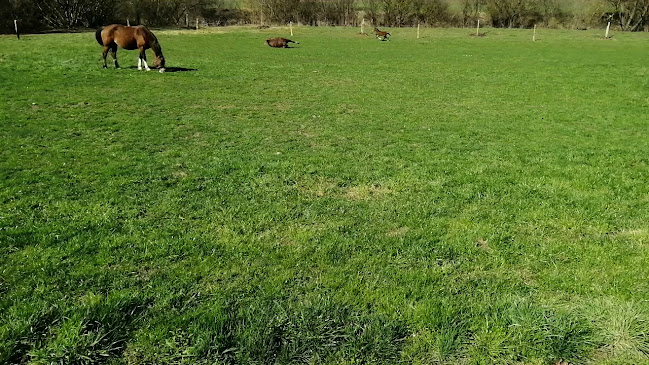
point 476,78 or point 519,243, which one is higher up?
point 476,78

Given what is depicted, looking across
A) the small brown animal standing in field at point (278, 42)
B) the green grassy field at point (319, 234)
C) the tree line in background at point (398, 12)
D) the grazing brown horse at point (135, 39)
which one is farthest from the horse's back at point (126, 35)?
the tree line in background at point (398, 12)

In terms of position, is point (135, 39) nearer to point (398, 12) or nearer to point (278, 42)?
point (278, 42)

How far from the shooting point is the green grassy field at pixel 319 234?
3.25 m

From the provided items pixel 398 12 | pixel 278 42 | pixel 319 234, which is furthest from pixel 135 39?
pixel 398 12

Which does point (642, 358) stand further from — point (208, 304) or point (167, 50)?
point (167, 50)

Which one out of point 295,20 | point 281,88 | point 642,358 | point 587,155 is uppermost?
point 295,20

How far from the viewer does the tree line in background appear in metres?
51.3

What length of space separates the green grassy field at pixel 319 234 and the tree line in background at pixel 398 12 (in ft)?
146

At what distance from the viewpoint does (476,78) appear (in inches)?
724

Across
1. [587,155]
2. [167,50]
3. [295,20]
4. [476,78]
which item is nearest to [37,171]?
[587,155]

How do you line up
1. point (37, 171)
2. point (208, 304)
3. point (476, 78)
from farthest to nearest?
point (476, 78) → point (37, 171) → point (208, 304)

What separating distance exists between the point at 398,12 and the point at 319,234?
55927 millimetres

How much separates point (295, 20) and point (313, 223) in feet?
179

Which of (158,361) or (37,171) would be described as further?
(37,171)
